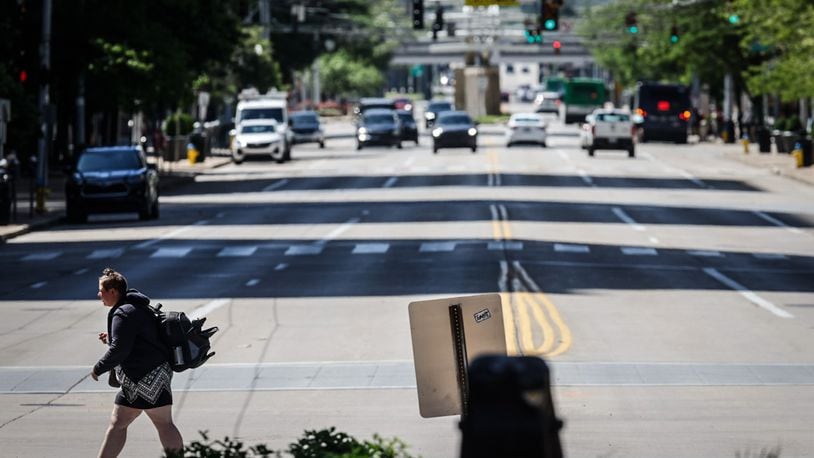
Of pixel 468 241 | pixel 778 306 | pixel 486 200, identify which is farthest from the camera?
pixel 486 200

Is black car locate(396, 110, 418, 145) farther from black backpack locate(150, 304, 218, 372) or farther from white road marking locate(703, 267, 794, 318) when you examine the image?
black backpack locate(150, 304, 218, 372)

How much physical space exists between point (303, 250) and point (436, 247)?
2.60m

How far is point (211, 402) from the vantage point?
52.9 feet

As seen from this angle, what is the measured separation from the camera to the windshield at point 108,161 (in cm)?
4141

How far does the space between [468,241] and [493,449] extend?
98.1ft

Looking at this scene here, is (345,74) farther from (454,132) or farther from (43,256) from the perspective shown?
(43,256)

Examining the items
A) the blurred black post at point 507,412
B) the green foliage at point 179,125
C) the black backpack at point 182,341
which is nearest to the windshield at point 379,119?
the green foliage at point 179,125

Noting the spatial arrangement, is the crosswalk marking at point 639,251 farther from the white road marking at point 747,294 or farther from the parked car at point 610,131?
the parked car at point 610,131

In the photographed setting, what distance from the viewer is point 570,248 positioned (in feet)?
110

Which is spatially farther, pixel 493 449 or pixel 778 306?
pixel 778 306

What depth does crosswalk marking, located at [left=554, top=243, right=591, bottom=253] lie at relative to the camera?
33.0 m

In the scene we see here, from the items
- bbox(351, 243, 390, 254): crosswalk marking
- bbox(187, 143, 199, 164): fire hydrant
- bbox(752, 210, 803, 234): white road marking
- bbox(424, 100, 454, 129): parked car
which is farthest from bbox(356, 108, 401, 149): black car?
bbox(351, 243, 390, 254): crosswalk marking

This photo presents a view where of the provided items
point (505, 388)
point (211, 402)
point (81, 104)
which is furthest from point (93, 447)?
point (81, 104)

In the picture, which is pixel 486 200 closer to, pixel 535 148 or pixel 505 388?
pixel 535 148
